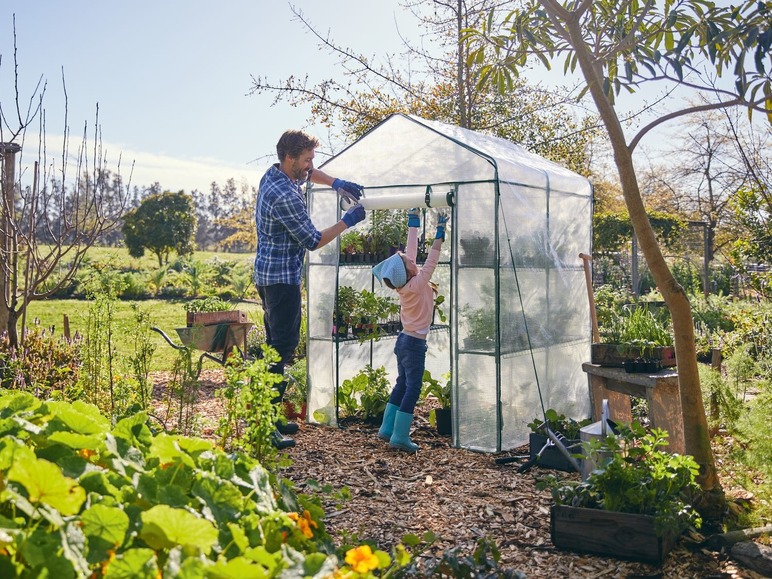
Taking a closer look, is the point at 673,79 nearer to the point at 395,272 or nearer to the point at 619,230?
the point at 395,272

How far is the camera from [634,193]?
11.6 ft

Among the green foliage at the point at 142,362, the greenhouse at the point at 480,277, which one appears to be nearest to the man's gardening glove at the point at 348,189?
the greenhouse at the point at 480,277

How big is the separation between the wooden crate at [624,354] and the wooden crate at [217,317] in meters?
3.26

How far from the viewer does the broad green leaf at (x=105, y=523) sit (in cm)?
136

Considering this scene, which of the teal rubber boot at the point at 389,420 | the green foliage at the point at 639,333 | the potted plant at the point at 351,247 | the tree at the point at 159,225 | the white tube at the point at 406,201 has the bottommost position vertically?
the teal rubber boot at the point at 389,420

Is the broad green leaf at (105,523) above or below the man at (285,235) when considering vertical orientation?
below

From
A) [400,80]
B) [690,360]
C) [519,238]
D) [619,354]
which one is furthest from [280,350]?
[400,80]

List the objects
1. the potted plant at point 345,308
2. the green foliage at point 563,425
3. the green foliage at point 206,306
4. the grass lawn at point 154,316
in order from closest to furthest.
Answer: the green foliage at point 563,425 < the potted plant at point 345,308 < the green foliage at point 206,306 < the grass lawn at point 154,316

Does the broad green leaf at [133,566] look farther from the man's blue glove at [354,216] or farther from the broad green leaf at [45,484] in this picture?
the man's blue glove at [354,216]

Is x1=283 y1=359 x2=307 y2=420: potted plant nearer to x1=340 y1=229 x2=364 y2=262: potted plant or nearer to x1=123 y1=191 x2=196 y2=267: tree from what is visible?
x1=340 y1=229 x2=364 y2=262: potted plant

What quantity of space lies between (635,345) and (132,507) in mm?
3693

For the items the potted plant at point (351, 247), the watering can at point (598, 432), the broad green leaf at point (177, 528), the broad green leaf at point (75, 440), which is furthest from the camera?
the potted plant at point (351, 247)

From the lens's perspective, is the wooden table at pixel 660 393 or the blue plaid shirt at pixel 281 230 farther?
the blue plaid shirt at pixel 281 230

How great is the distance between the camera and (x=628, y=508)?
3121 millimetres
